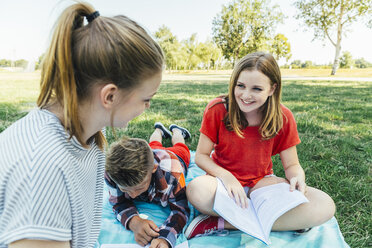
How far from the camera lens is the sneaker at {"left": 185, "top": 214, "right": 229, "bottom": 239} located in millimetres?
1643

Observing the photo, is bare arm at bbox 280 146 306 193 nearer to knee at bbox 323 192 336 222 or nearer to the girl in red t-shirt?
the girl in red t-shirt

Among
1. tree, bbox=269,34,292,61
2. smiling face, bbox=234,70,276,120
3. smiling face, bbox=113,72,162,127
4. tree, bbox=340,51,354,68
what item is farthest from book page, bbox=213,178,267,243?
tree, bbox=340,51,354,68

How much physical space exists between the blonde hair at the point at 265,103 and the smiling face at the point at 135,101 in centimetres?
85

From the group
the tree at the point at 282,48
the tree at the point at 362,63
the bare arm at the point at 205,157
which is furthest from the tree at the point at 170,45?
the tree at the point at 362,63

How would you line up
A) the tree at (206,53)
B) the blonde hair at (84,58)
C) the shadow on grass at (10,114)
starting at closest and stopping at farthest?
1. the blonde hair at (84,58)
2. the shadow on grass at (10,114)
3. the tree at (206,53)

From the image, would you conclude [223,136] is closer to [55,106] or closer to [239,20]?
[55,106]

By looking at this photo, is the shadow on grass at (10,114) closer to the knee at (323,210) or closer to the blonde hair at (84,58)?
the blonde hair at (84,58)

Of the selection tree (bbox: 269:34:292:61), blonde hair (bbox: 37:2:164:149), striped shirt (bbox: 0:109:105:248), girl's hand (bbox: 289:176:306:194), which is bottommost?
girl's hand (bbox: 289:176:306:194)

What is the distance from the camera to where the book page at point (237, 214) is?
4.61 feet

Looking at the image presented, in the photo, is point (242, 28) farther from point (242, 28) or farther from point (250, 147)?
point (250, 147)

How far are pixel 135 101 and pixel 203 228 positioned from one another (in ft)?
3.29

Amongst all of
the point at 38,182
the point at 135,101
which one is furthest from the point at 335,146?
the point at 38,182

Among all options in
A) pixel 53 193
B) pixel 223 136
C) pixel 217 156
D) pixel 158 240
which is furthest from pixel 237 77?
pixel 53 193

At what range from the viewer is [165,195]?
179 cm
